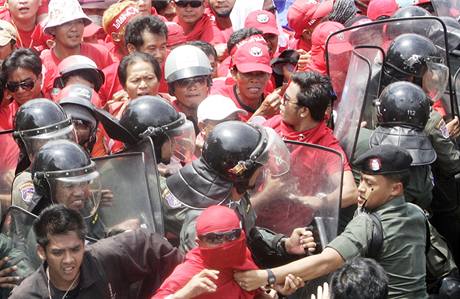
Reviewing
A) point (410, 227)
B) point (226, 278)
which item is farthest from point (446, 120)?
point (226, 278)

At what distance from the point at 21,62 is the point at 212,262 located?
311 centimetres

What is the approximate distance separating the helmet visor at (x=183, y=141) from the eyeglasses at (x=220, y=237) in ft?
4.47

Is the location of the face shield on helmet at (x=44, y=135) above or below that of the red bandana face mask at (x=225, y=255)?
below

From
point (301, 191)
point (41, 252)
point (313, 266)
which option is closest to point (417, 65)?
point (301, 191)

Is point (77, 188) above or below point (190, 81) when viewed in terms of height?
above

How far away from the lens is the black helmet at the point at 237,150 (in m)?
5.70

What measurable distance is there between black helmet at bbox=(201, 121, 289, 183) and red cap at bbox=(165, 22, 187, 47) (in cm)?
346

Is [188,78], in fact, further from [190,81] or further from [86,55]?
[86,55]

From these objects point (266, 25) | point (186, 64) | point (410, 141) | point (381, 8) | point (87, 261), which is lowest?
point (266, 25)

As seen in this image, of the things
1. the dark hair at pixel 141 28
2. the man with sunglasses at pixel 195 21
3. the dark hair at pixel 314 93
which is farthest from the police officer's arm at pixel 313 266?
the man with sunglasses at pixel 195 21

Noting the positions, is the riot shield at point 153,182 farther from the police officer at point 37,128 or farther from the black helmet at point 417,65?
the black helmet at point 417,65

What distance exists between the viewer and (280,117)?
7.28m

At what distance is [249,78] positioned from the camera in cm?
815

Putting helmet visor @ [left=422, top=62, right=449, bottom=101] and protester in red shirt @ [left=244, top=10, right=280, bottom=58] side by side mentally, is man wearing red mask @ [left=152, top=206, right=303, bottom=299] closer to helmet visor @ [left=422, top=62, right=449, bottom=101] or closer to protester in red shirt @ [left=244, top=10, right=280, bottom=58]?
helmet visor @ [left=422, top=62, right=449, bottom=101]
